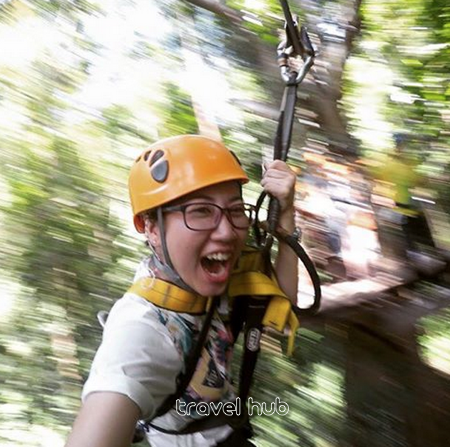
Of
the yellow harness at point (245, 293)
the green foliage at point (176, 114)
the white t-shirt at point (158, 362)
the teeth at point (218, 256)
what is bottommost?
the white t-shirt at point (158, 362)

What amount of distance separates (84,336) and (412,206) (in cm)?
120

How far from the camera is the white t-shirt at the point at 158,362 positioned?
2.29 feet

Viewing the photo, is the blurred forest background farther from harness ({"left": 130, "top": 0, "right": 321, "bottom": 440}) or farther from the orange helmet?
the orange helmet

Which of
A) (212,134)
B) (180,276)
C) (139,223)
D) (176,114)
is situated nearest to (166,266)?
(180,276)

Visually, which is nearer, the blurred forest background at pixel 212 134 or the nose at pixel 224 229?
the nose at pixel 224 229

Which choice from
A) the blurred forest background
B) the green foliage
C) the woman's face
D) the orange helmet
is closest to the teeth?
the woman's face

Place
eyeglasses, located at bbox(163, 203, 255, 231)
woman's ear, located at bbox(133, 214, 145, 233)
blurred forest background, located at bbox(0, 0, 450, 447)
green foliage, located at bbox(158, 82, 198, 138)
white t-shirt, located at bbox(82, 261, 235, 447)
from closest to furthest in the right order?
white t-shirt, located at bbox(82, 261, 235, 447) → eyeglasses, located at bbox(163, 203, 255, 231) → woman's ear, located at bbox(133, 214, 145, 233) → blurred forest background, located at bbox(0, 0, 450, 447) → green foliage, located at bbox(158, 82, 198, 138)

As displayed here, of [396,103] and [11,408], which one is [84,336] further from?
[396,103]

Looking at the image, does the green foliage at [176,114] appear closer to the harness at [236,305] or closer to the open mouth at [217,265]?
the harness at [236,305]

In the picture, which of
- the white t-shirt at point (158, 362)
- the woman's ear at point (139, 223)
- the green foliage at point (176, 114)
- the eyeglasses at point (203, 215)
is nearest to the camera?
the white t-shirt at point (158, 362)

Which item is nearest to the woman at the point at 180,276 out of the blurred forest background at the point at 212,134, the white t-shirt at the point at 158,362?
the white t-shirt at the point at 158,362

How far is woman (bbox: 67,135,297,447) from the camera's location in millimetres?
756

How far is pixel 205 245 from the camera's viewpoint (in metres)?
0.83

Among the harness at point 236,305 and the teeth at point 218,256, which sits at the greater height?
the teeth at point 218,256
